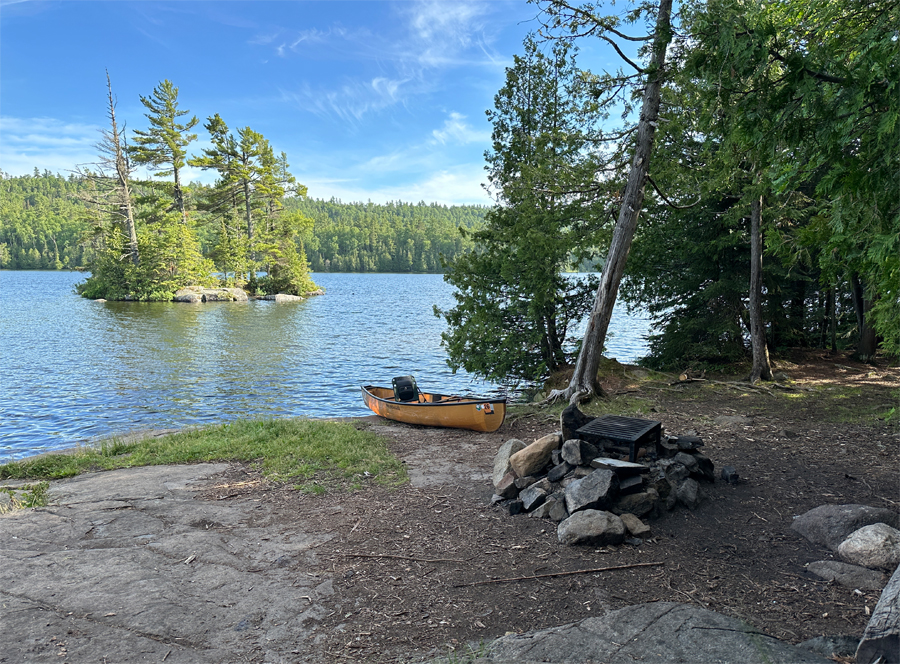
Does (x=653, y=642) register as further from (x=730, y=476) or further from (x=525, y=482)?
(x=730, y=476)

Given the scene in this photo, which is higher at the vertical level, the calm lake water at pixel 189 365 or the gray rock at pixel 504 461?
the gray rock at pixel 504 461

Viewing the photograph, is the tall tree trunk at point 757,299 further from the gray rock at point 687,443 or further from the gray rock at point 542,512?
the gray rock at point 542,512

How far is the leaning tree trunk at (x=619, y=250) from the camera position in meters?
11.0

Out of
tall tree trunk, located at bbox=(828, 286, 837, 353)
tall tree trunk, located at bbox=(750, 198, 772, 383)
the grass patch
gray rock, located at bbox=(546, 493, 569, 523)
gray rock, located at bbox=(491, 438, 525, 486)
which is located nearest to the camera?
gray rock, located at bbox=(546, 493, 569, 523)

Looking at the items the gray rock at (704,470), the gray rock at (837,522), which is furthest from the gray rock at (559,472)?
the gray rock at (837,522)

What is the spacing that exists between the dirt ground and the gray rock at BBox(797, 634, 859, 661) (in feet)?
0.77

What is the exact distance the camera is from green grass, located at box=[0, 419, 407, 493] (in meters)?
8.00

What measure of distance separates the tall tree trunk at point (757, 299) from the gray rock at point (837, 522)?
27.5 ft

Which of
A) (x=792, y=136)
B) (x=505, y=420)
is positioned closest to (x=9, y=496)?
(x=505, y=420)

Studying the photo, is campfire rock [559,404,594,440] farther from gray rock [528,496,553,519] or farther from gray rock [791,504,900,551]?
gray rock [791,504,900,551]

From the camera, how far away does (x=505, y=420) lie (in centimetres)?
1163

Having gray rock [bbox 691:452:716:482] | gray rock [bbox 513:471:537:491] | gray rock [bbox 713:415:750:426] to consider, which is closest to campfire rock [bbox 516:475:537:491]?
gray rock [bbox 513:471:537:491]

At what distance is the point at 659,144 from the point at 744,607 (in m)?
9.82

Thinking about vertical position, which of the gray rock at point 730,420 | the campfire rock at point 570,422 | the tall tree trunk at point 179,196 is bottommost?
the gray rock at point 730,420
